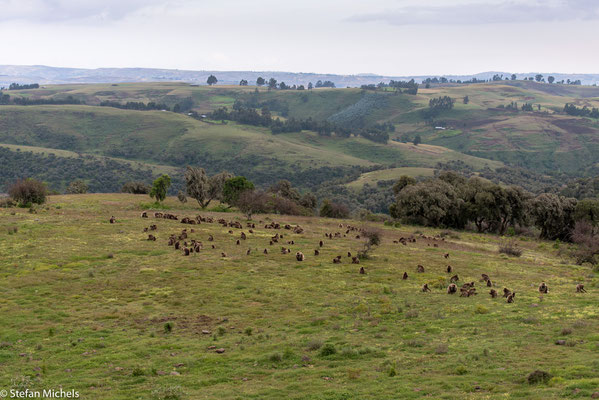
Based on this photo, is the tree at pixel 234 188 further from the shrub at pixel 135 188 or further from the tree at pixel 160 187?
the shrub at pixel 135 188

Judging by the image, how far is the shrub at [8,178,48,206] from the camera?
6269 cm

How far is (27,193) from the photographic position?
62781 mm

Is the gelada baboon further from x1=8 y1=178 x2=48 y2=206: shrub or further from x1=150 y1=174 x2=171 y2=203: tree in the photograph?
x1=150 y1=174 x2=171 y2=203: tree

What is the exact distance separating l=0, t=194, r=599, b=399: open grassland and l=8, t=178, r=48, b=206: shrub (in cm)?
2014

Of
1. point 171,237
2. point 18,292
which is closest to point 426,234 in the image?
point 171,237

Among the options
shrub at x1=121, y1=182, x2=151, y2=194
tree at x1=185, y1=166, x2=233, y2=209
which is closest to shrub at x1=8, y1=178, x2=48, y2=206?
tree at x1=185, y1=166, x2=233, y2=209

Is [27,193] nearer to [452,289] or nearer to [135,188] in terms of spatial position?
[135,188]

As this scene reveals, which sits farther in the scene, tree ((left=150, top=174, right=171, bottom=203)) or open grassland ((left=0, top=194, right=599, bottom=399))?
tree ((left=150, top=174, right=171, bottom=203))

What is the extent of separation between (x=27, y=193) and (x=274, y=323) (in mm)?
51088

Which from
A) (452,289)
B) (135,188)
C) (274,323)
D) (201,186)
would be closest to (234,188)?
(201,186)

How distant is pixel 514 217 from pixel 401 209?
17.4 meters

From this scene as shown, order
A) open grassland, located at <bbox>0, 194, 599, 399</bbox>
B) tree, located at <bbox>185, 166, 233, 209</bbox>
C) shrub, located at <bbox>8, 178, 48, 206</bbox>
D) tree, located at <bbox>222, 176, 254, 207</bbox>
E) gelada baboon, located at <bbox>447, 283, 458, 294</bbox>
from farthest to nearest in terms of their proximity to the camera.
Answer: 1. tree, located at <bbox>222, 176, 254, 207</bbox>
2. tree, located at <bbox>185, 166, 233, 209</bbox>
3. shrub, located at <bbox>8, 178, 48, 206</bbox>
4. gelada baboon, located at <bbox>447, 283, 458, 294</bbox>
5. open grassland, located at <bbox>0, 194, 599, 399</bbox>

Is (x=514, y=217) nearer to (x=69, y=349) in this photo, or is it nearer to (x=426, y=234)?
(x=426, y=234)

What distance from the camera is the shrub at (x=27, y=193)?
6269cm
